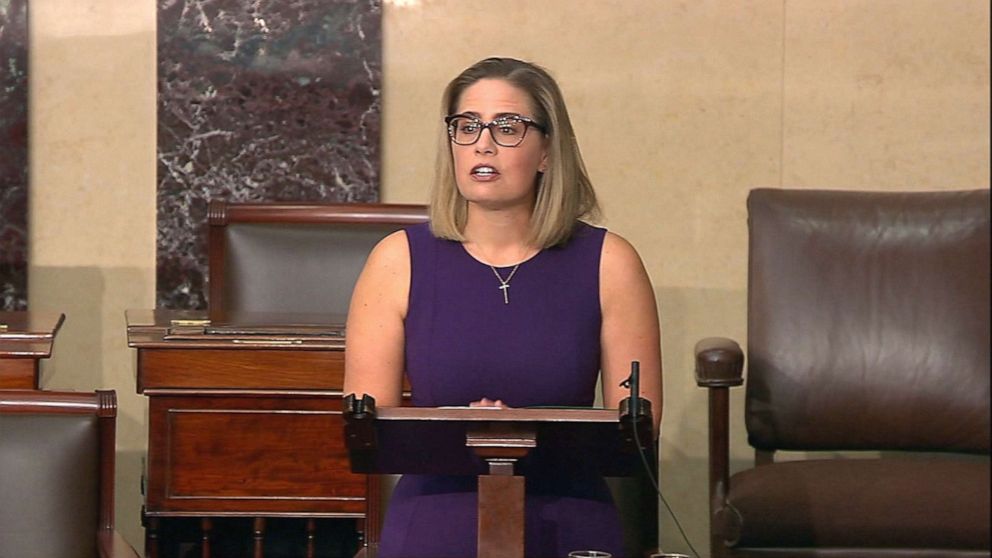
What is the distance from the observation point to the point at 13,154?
385cm

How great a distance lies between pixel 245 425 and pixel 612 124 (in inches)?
66.1

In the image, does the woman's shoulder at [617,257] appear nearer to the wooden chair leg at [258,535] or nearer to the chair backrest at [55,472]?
the chair backrest at [55,472]

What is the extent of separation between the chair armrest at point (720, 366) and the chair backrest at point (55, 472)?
106cm

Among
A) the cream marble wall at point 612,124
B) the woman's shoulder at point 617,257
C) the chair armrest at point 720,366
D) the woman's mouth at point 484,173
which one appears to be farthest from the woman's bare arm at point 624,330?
the cream marble wall at point 612,124

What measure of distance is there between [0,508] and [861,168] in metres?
2.59

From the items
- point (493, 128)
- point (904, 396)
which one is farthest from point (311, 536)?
point (904, 396)

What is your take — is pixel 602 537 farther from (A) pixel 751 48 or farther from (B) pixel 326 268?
(A) pixel 751 48

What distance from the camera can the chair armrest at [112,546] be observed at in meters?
2.08

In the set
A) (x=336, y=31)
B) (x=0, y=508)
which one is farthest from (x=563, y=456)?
(x=336, y=31)

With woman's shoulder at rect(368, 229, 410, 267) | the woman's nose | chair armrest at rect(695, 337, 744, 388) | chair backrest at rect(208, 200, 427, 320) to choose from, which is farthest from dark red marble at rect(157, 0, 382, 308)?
the woman's nose

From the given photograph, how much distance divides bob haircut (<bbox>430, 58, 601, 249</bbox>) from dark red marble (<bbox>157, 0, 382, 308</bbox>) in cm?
171

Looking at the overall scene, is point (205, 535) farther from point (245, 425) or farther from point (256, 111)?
point (256, 111)

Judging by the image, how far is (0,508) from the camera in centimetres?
215

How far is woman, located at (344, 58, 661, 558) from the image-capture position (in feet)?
6.91
